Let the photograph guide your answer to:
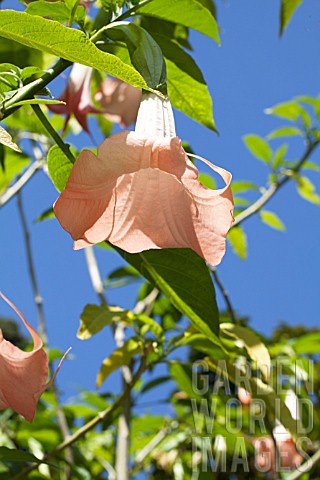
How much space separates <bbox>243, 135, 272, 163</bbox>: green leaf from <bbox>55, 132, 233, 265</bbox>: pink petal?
5.05 ft

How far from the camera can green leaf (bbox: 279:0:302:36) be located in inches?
36.8

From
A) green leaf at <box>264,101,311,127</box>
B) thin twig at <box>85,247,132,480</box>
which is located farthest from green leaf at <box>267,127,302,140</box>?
thin twig at <box>85,247,132,480</box>

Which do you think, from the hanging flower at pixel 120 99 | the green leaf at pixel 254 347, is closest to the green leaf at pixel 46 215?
the hanging flower at pixel 120 99

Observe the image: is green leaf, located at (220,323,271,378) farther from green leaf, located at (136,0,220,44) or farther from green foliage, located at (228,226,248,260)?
green foliage, located at (228,226,248,260)

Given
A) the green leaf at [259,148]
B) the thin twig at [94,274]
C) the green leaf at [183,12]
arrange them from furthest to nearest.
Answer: the green leaf at [259,148]
the thin twig at [94,274]
the green leaf at [183,12]

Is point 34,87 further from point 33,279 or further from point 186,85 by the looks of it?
point 33,279

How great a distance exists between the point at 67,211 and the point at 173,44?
343 millimetres

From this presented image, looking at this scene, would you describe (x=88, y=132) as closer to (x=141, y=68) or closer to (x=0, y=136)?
(x=141, y=68)

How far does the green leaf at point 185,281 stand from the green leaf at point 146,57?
0.22 metres

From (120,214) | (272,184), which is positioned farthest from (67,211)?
(272,184)

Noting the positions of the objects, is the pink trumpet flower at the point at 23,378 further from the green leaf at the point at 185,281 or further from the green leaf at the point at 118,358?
the green leaf at the point at 118,358

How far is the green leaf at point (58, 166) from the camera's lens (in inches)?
30.8

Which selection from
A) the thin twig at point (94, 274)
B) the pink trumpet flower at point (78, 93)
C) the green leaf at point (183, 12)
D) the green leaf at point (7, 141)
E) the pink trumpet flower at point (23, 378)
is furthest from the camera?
the thin twig at point (94, 274)

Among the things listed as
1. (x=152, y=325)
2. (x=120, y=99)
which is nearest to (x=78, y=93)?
(x=120, y=99)
